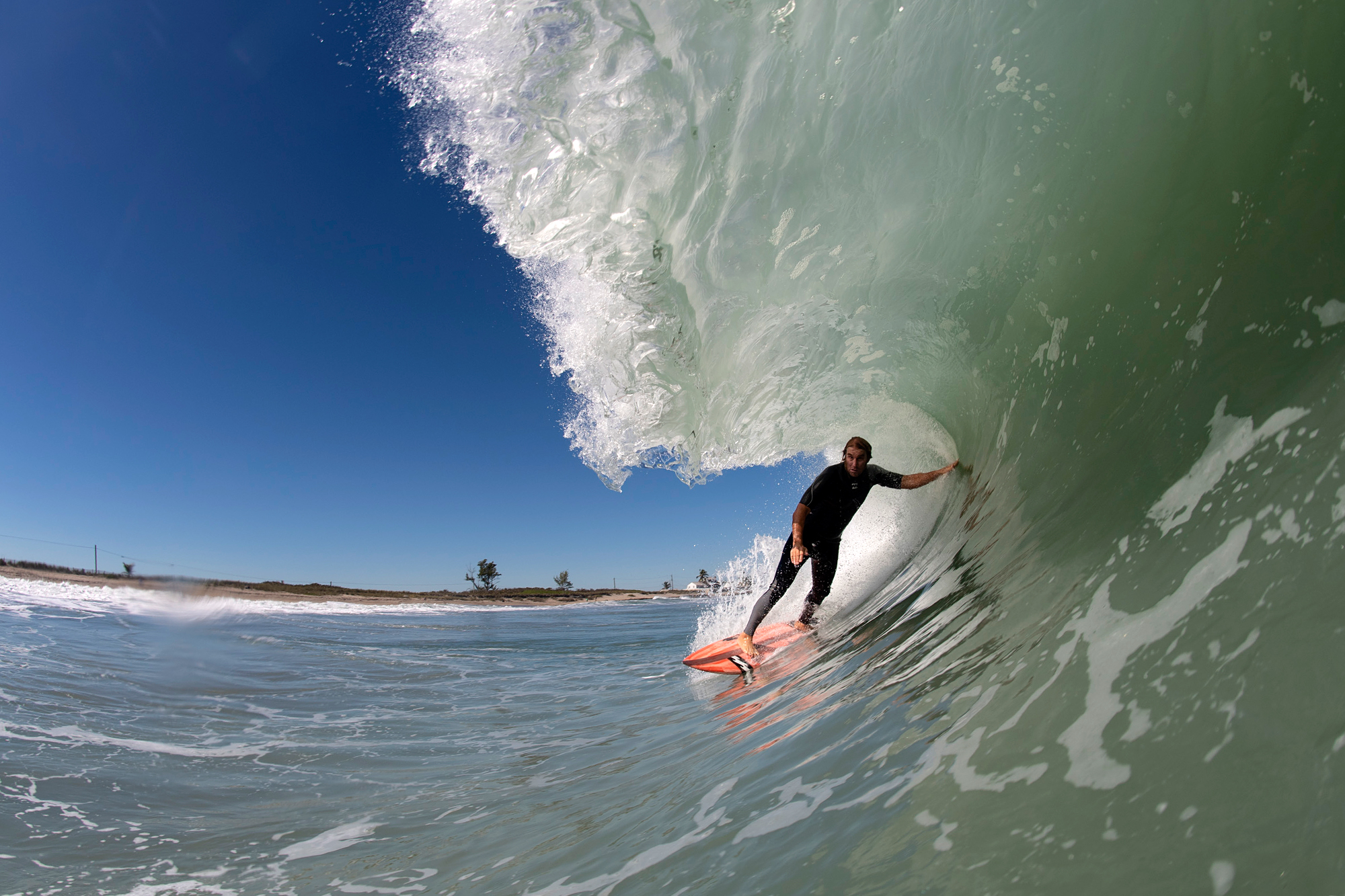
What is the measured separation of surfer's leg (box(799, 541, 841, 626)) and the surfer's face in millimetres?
760

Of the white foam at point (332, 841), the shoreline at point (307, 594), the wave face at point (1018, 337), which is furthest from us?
the shoreline at point (307, 594)

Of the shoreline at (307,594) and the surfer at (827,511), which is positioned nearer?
the surfer at (827,511)

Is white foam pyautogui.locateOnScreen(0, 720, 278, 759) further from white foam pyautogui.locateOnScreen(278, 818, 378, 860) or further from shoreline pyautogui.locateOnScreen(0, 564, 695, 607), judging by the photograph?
shoreline pyautogui.locateOnScreen(0, 564, 695, 607)

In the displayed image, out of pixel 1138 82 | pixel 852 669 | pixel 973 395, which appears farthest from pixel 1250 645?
pixel 973 395

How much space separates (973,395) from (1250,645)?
152 inches

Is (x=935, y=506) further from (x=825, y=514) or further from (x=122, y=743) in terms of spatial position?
(x=122, y=743)

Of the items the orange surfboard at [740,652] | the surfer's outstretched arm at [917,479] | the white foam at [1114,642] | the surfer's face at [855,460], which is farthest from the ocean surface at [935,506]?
the surfer's face at [855,460]

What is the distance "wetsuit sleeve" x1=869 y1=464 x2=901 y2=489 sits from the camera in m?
5.39

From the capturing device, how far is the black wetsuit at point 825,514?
205 inches

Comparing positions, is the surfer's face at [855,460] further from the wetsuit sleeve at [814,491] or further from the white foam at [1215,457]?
the white foam at [1215,457]

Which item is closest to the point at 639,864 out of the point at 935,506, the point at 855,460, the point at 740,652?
the point at 740,652

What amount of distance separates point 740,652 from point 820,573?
3.79 ft

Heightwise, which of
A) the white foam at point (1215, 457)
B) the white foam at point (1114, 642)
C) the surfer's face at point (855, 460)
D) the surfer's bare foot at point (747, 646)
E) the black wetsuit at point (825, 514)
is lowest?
the white foam at point (1114, 642)

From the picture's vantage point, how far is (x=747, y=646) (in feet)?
17.1
